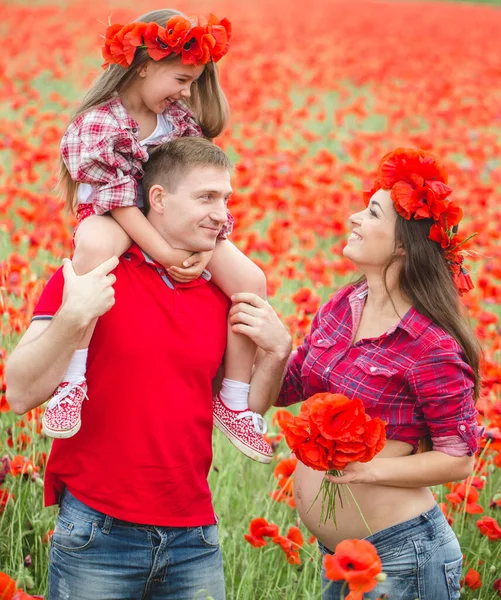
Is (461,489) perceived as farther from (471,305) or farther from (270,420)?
(471,305)

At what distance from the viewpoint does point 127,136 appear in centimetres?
238

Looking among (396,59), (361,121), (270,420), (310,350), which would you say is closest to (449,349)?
(310,350)

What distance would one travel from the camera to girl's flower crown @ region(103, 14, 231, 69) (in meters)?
2.40

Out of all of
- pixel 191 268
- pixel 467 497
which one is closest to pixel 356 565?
pixel 191 268

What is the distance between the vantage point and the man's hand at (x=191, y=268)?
231 centimetres

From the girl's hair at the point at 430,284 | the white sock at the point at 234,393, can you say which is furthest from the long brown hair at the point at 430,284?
the white sock at the point at 234,393

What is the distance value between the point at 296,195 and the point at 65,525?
4.45 meters

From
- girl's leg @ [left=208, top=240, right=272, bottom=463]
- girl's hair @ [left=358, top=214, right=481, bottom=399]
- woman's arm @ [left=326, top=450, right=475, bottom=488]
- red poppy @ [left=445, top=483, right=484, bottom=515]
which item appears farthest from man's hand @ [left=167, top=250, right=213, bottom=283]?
red poppy @ [left=445, top=483, right=484, bottom=515]

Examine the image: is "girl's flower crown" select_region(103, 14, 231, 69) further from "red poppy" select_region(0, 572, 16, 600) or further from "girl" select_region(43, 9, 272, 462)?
"red poppy" select_region(0, 572, 16, 600)

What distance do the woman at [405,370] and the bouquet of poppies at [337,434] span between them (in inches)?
9.6

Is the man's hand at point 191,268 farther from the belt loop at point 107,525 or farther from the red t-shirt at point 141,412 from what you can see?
the belt loop at point 107,525

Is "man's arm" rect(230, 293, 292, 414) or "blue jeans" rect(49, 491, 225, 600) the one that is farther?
"man's arm" rect(230, 293, 292, 414)

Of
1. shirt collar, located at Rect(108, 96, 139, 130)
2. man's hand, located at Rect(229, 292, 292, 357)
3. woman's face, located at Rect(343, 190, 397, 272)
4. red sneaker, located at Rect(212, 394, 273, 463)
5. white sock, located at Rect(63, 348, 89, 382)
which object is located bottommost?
red sneaker, located at Rect(212, 394, 273, 463)

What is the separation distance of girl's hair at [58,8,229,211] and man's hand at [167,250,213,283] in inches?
17.3
